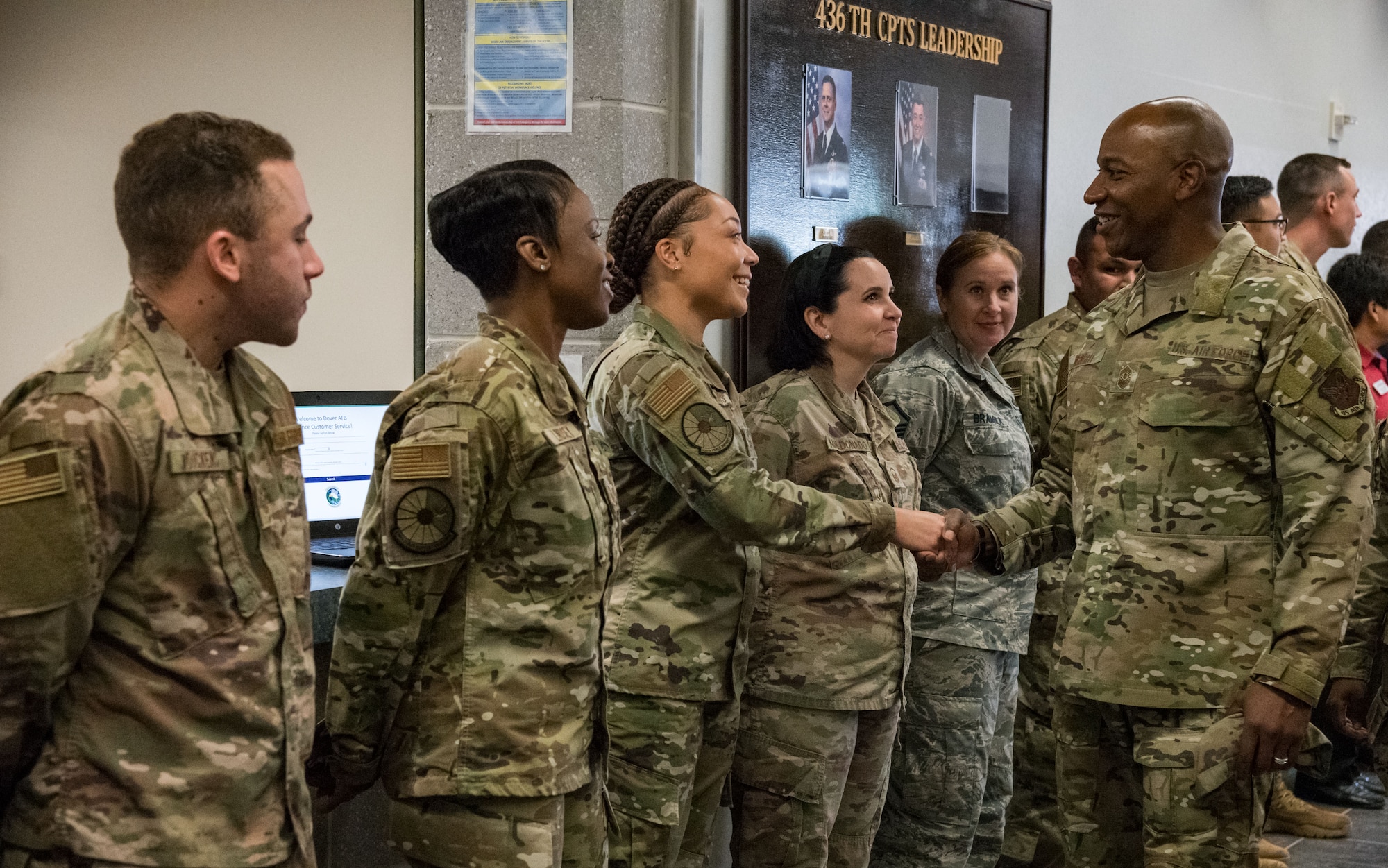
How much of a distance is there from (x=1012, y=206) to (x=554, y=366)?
2.72 meters

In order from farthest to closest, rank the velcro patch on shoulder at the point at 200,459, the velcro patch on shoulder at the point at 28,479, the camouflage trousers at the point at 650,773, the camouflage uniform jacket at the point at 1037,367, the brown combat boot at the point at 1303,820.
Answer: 1. the brown combat boot at the point at 1303,820
2. the camouflage uniform jacket at the point at 1037,367
3. the camouflage trousers at the point at 650,773
4. the velcro patch on shoulder at the point at 200,459
5. the velcro patch on shoulder at the point at 28,479

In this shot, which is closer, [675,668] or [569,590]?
[569,590]

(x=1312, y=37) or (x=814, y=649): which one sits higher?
(x=1312, y=37)

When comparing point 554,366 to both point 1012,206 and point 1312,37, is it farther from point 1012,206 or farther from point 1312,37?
point 1312,37

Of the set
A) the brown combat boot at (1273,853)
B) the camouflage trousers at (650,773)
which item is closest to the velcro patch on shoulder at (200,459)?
the camouflage trousers at (650,773)

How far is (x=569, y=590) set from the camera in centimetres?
191

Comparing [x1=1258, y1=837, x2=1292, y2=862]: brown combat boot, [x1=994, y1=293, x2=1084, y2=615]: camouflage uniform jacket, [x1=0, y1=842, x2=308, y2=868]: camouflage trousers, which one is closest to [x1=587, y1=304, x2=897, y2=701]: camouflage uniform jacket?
[x1=0, y1=842, x2=308, y2=868]: camouflage trousers

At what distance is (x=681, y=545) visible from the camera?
2463mm

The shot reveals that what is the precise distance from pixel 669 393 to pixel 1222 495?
3.00 ft

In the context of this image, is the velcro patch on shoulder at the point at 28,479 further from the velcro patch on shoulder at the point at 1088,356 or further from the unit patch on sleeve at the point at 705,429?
the velcro patch on shoulder at the point at 1088,356

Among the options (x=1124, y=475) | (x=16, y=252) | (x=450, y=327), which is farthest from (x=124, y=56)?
(x=1124, y=475)

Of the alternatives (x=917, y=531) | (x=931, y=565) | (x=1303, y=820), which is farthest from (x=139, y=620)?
(x=1303, y=820)

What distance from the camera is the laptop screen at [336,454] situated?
2986 mm

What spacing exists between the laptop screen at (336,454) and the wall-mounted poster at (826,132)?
1.29m
